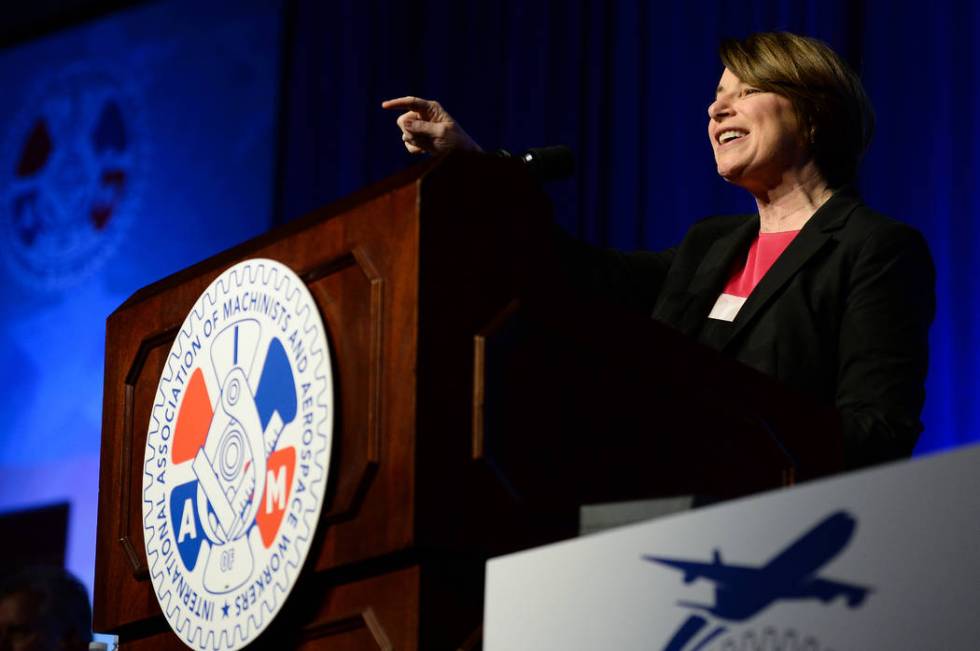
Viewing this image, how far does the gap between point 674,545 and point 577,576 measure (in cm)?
8

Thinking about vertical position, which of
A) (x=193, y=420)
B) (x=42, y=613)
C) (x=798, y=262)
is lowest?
(x=193, y=420)

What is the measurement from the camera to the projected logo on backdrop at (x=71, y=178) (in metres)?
4.99

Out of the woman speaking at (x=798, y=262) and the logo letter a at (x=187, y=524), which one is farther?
the woman speaking at (x=798, y=262)

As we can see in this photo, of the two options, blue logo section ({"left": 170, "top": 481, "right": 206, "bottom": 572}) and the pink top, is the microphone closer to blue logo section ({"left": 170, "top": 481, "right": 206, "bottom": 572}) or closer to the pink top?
the pink top

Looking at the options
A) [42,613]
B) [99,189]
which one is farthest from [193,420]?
[99,189]

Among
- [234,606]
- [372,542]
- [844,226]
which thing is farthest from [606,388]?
[844,226]

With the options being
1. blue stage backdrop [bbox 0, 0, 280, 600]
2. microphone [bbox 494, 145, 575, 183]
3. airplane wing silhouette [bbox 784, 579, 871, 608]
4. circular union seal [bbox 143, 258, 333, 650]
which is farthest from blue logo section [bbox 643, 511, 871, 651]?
blue stage backdrop [bbox 0, 0, 280, 600]

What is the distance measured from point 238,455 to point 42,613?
2299 millimetres

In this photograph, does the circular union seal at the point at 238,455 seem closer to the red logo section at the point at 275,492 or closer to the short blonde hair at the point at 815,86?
the red logo section at the point at 275,492

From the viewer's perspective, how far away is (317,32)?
15.4 feet

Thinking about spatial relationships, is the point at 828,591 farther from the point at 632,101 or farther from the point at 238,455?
the point at 632,101

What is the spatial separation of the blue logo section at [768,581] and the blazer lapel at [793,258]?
0.75 m

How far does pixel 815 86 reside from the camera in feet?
5.79

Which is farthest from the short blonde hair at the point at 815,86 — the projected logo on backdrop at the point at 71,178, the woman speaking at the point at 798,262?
the projected logo on backdrop at the point at 71,178
